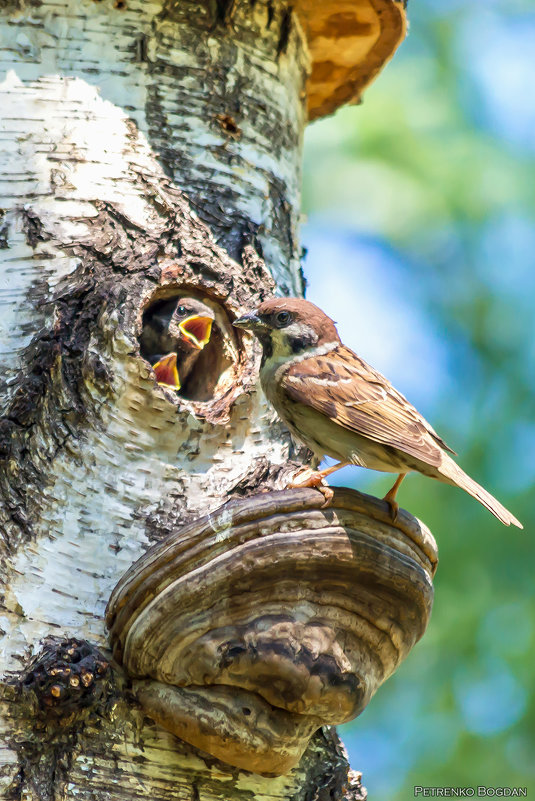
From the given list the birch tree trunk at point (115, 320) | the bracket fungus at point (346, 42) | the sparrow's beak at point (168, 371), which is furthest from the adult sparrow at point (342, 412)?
the bracket fungus at point (346, 42)

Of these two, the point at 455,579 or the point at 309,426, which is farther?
the point at 455,579

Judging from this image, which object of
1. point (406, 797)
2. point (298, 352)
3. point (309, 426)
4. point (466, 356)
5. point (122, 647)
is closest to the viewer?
point (122, 647)

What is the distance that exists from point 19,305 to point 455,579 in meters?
3.84

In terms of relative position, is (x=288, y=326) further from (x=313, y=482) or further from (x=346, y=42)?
(x=346, y=42)

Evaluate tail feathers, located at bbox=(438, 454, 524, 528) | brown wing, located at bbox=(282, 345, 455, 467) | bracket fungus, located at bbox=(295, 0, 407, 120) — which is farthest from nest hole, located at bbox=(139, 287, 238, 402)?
bracket fungus, located at bbox=(295, 0, 407, 120)

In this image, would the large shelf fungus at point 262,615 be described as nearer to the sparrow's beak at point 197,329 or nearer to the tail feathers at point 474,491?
the tail feathers at point 474,491

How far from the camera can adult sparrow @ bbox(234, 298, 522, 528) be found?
3.20 m

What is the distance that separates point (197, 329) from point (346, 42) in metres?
1.74

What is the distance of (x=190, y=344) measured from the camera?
11.2ft

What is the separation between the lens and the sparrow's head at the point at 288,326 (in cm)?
341

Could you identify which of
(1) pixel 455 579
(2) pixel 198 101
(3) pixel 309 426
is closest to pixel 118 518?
(3) pixel 309 426

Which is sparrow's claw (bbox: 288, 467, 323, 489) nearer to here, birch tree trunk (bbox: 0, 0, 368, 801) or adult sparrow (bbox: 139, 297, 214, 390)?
birch tree trunk (bbox: 0, 0, 368, 801)

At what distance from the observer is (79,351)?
10.4 feet

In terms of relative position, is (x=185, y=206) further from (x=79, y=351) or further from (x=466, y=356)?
(x=466, y=356)
